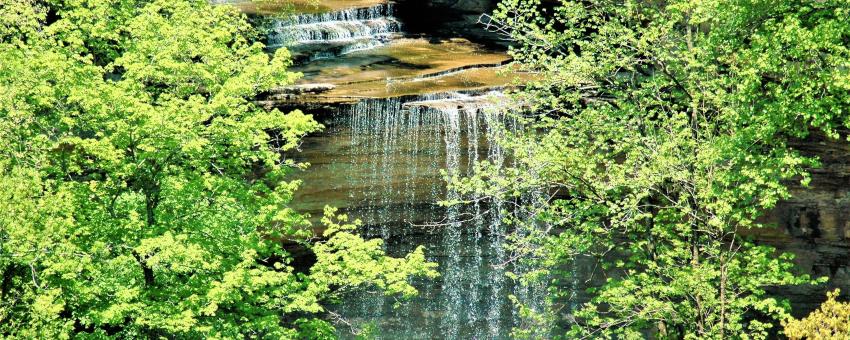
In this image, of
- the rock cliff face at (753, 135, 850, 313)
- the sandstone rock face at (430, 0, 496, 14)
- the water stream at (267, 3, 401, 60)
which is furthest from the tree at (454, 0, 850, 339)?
the sandstone rock face at (430, 0, 496, 14)

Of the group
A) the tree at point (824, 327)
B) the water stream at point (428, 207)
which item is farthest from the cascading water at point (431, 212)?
the tree at point (824, 327)

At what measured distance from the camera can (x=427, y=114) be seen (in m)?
23.2

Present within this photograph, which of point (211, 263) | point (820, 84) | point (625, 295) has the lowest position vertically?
point (625, 295)

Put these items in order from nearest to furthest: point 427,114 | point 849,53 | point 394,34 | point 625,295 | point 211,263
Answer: point 849,53
point 211,263
point 625,295
point 427,114
point 394,34

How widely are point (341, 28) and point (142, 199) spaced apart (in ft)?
44.3

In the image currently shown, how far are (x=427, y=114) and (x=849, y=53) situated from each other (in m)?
11.2

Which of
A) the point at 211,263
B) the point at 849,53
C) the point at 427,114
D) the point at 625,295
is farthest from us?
the point at 427,114

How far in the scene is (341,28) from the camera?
29.7m

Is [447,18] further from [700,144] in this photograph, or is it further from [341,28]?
[700,144]

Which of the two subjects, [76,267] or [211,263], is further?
[211,263]

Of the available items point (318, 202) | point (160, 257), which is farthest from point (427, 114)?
point (160, 257)

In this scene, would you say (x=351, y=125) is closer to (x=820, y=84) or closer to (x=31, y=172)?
(x=31, y=172)

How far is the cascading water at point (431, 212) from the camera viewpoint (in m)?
23.3

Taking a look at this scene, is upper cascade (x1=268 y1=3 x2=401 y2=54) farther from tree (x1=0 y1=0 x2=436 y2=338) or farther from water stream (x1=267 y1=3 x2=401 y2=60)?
tree (x1=0 y1=0 x2=436 y2=338)
